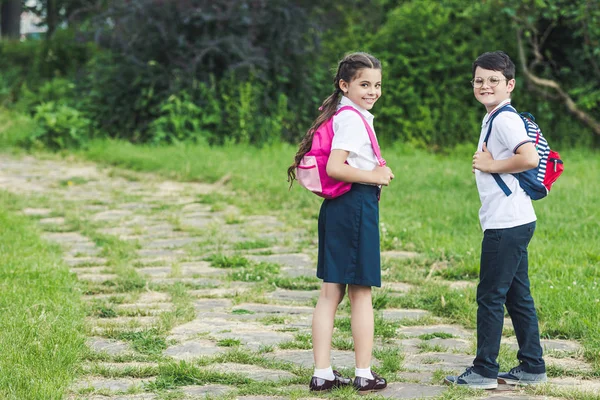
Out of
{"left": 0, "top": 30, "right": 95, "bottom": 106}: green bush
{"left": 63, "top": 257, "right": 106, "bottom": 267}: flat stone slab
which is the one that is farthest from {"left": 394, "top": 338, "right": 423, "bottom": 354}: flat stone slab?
{"left": 0, "top": 30, "right": 95, "bottom": 106}: green bush

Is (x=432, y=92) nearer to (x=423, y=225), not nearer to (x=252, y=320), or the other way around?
(x=423, y=225)

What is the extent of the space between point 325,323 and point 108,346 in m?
1.20

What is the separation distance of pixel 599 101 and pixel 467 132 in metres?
2.04

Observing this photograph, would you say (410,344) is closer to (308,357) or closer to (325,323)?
(308,357)

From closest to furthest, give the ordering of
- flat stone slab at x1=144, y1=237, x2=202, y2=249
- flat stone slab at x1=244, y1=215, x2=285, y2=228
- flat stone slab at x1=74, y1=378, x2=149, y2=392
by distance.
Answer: flat stone slab at x1=74, y1=378, x2=149, y2=392 < flat stone slab at x1=144, y1=237, x2=202, y2=249 < flat stone slab at x1=244, y1=215, x2=285, y2=228

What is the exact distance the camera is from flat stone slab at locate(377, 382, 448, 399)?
12.1 feet

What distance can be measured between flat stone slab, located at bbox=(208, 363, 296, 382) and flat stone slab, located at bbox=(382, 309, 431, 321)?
115 cm

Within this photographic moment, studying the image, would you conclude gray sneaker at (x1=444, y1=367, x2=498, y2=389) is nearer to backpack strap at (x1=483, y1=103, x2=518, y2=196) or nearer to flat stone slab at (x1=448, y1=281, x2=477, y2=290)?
backpack strap at (x1=483, y1=103, x2=518, y2=196)

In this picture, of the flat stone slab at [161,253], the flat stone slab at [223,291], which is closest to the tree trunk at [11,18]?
the flat stone slab at [161,253]

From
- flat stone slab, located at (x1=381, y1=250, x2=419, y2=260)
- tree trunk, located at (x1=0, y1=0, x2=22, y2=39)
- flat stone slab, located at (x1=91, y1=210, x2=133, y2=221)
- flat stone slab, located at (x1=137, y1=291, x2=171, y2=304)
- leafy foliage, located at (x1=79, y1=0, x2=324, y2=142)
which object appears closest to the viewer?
flat stone slab, located at (x1=137, y1=291, x2=171, y2=304)

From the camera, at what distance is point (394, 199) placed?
8469 millimetres

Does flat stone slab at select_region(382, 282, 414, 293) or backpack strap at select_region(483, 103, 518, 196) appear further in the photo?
flat stone slab at select_region(382, 282, 414, 293)

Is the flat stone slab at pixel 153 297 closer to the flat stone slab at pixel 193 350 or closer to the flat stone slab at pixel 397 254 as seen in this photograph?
the flat stone slab at pixel 193 350

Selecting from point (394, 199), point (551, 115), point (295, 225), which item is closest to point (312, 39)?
point (551, 115)
